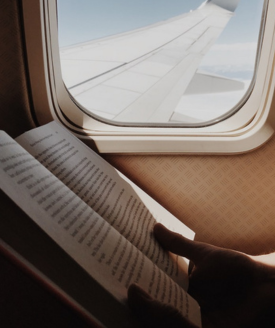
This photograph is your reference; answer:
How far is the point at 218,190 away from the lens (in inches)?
39.1

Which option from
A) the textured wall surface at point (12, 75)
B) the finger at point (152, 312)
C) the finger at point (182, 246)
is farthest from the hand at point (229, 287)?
the textured wall surface at point (12, 75)

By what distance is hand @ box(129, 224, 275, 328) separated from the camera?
0.67 metres

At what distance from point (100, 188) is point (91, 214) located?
0.61ft

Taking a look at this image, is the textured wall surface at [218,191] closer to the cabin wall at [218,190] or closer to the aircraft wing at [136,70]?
the cabin wall at [218,190]

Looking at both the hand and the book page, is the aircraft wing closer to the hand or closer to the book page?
the book page

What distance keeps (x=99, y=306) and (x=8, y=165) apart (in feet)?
0.89

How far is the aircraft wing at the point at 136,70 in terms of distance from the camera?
2562 mm

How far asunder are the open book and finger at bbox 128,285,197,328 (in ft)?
0.06

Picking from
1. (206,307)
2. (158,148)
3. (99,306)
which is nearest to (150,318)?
(99,306)

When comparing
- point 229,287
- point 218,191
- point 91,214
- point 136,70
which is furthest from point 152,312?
point 136,70

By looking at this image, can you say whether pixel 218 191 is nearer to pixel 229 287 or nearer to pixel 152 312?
pixel 229 287

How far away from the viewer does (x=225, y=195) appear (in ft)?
3.26

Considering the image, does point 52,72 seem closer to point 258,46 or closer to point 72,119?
point 72,119

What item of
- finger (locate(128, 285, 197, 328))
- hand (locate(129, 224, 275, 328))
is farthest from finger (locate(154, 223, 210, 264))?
finger (locate(128, 285, 197, 328))
